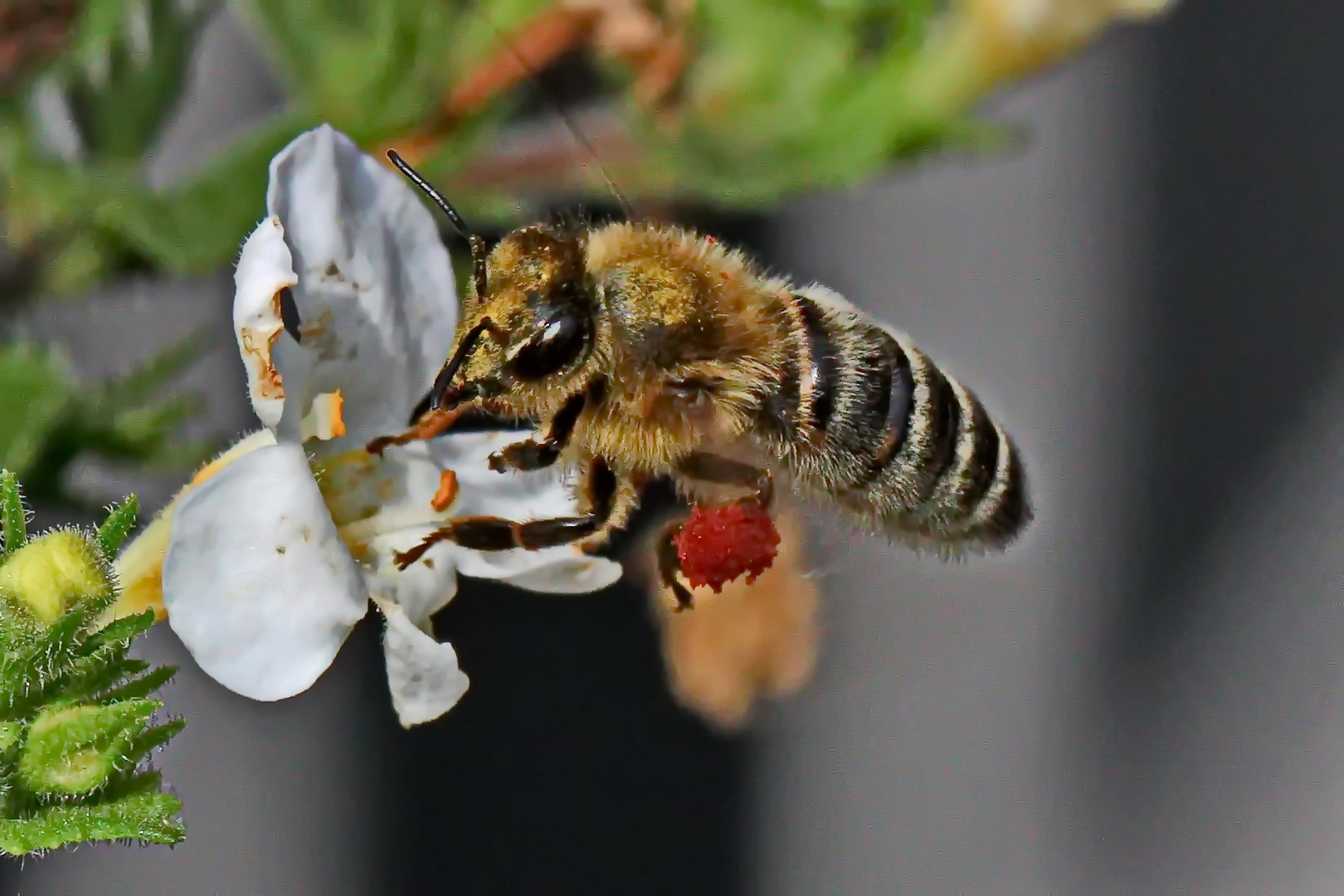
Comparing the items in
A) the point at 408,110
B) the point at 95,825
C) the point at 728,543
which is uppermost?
the point at 408,110

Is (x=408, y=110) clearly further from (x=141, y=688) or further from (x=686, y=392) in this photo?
(x=141, y=688)

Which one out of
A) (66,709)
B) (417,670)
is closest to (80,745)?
(66,709)

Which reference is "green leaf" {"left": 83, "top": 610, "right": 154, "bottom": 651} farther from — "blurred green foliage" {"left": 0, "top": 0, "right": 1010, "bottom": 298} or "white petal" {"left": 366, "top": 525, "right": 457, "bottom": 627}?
"blurred green foliage" {"left": 0, "top": 0, "right": 1010, "bottom": 298}

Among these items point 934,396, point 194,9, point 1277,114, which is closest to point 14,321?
point 194,9

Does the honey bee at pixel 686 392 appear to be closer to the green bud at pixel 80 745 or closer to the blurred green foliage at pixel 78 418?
the green bud at pixel 80 745

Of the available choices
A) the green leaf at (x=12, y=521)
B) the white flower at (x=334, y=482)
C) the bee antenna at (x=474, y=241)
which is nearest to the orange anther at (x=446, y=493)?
the white flower at (x=334, y=482)
